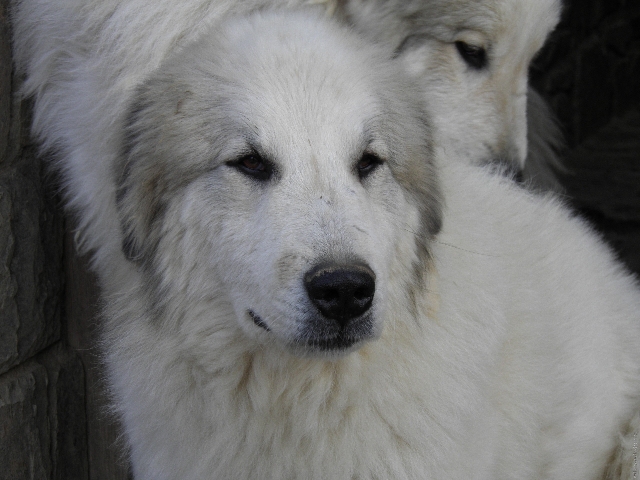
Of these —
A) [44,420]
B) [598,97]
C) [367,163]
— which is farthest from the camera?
[598,97]

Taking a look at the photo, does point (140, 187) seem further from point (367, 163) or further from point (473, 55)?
point (473, 55)

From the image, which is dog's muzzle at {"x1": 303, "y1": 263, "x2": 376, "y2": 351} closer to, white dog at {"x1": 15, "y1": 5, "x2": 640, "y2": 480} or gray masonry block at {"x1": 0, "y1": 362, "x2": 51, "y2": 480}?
white dog at {"x1": 15, "y1": 5, "x2": 640, "y2": 480}

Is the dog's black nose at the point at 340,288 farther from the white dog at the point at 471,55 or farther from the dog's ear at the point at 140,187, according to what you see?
the white dog at the point at 471,55

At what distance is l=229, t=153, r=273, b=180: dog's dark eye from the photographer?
7.65 ft

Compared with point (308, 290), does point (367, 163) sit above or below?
above

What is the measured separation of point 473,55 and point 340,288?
2.34m

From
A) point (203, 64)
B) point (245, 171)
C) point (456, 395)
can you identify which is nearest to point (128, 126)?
point (203, 64)

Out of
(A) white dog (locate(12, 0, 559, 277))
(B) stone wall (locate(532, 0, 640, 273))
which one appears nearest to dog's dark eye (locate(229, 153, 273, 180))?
(A) white dog (locate(12, 0, 559, 277))

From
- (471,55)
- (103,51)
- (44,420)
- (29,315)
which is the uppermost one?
(471,55)

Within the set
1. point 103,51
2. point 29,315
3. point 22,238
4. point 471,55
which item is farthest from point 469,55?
point 29,315

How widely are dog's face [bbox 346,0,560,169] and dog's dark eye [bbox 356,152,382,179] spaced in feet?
4.92

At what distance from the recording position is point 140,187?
251 centimetres

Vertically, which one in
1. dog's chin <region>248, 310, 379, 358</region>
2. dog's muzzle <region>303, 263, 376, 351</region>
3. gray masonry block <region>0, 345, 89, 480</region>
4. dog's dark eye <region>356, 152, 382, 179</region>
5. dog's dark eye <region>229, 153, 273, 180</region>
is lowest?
gray masonry block <region>0, 345, 89, 480</region>

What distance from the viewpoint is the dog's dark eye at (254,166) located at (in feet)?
7.65
